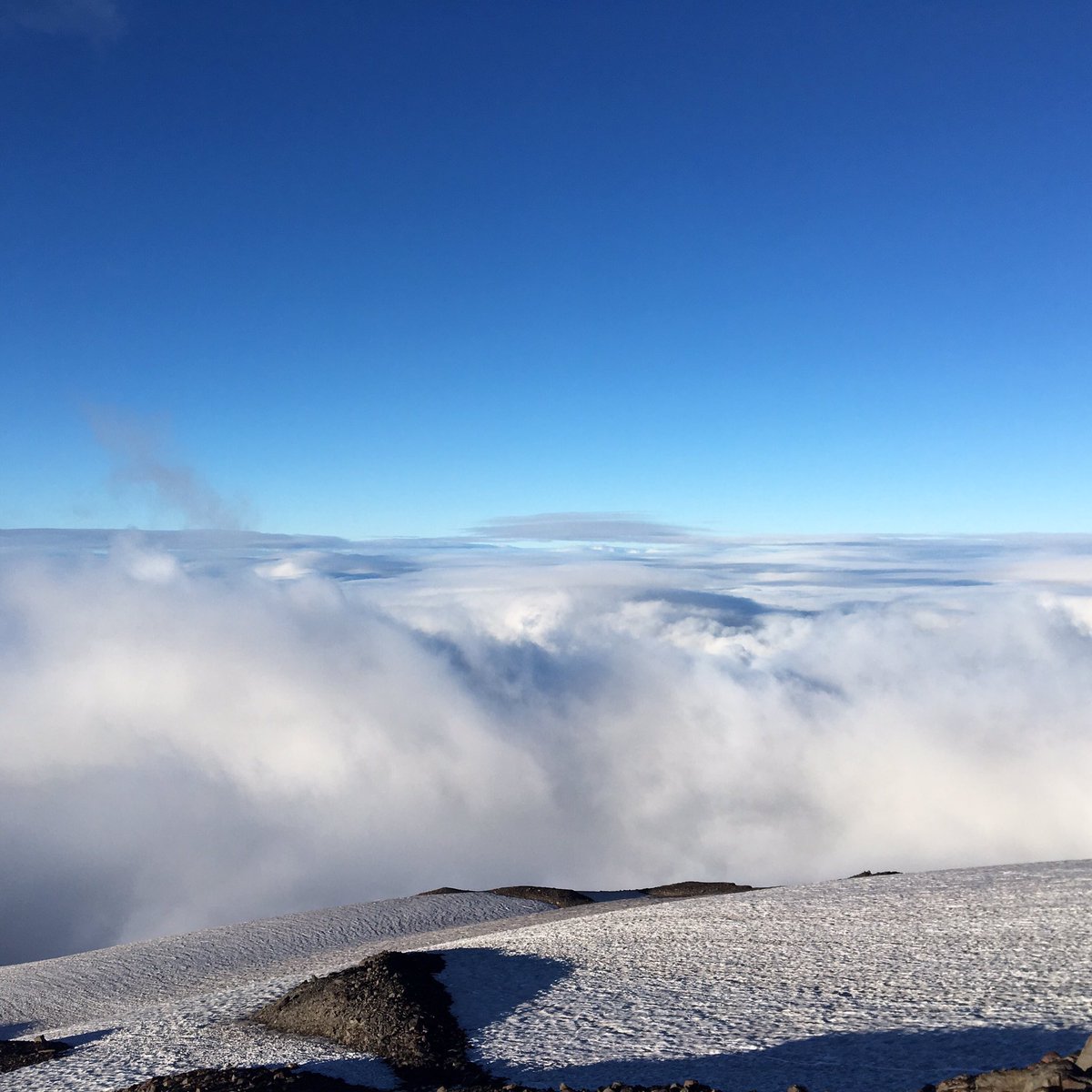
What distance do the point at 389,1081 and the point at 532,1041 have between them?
87.4 inches

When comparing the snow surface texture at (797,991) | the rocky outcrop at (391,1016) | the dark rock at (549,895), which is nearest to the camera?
the snow surface texture at (797,991)

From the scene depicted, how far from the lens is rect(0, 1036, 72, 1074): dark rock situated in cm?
1672

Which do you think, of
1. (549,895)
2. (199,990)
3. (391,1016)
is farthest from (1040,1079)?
(549,895)

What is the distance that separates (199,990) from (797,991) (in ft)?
61.8

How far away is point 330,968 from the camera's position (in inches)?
1001

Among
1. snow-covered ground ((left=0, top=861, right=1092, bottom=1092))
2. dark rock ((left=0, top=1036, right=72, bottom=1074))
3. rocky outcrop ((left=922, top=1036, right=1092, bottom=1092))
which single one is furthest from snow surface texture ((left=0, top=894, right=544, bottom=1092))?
rocky outcrop ((left=922, top=1036, right=1092, bottom=1092))

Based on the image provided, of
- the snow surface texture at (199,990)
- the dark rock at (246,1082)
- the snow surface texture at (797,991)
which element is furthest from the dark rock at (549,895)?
the dark rock at (246,1082)

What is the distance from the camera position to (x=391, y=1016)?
15.3 metres

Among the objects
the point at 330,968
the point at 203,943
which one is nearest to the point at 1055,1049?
the point at 330,968

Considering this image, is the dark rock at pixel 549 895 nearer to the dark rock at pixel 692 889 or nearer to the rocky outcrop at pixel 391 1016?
the dark rock at pixel 692 889

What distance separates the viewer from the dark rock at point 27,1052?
16719 millimetres

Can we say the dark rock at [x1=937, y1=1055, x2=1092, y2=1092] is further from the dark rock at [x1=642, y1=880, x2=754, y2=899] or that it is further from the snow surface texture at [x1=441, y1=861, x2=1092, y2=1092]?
the dark rock at [x1=642, y1=880, x2=754, y2=899]

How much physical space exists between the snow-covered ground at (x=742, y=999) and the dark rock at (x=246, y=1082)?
0.62 meters

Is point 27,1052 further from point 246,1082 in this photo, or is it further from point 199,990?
point 199,990
